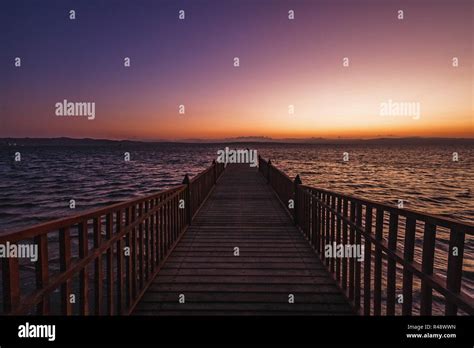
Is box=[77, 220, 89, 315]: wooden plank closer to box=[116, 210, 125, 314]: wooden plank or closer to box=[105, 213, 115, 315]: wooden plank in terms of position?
box=[105, 213, 115, 315]: wooden plank

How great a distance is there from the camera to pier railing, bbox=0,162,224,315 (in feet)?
7.64

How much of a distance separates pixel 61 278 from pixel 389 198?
3013 centimetres

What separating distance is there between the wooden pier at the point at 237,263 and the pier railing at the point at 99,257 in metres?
0.01

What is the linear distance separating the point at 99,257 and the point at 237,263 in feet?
10.8

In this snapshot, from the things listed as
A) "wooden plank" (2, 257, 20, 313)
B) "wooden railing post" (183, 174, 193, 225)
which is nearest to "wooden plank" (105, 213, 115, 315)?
"wooden plank" (2, 257, 20, 313)

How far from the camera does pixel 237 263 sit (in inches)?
251

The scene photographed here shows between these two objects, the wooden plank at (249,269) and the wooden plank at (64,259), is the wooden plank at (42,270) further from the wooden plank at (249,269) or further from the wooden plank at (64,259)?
the wooden plank at (249,269)

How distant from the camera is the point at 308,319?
9.99 ft

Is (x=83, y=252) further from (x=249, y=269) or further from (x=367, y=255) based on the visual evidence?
(x=249, y=269)

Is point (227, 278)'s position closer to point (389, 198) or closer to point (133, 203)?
point (133, 203)

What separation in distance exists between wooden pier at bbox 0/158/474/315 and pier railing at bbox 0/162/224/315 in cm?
1

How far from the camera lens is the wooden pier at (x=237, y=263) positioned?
2.61 m

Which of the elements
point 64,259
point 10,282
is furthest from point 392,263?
point 10,282

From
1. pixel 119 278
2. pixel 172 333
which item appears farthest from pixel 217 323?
pixel 119 278
